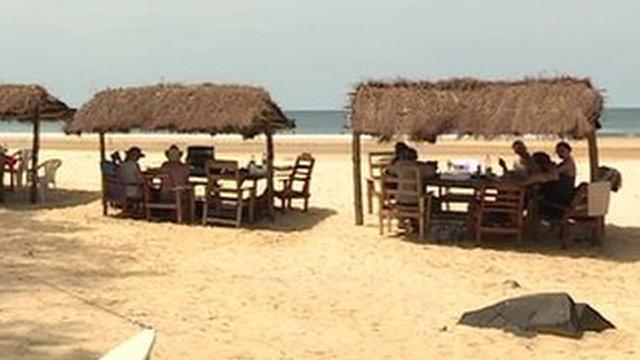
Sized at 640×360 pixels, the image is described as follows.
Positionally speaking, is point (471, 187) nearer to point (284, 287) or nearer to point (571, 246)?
→ point (571, 246)

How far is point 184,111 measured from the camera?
45.9 feet

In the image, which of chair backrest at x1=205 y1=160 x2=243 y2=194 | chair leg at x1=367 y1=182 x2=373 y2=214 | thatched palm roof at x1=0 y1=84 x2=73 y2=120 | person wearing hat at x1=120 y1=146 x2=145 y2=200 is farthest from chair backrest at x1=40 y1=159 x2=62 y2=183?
chair leg at x1=367 y1=182 x2=373 y2=214

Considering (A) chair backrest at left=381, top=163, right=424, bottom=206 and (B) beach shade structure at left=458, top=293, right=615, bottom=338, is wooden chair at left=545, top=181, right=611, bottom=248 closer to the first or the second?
(A) chair backrest at left=381, top=163, right=424, bottom=206

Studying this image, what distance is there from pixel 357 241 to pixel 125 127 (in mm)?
4692

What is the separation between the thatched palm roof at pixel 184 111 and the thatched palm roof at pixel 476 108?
1.62 m

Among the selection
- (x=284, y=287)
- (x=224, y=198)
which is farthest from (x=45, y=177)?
(x=284, y=287)

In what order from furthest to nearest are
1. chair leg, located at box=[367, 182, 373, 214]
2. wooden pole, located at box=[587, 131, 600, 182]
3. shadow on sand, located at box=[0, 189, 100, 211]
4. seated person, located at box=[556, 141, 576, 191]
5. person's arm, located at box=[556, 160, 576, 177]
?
shadow on sand, located at box=[0, 189, 100, 211] → chair leg, located at box=[367, 182, 373, 214] → wooden pole, located at box=[587, 131, 600, 182] → person's arm, located at box=[556, 160, 576, 177] → seated person, located at box=[556, 141, 576, 191]

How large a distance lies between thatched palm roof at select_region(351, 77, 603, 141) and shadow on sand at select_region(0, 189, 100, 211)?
222 inches

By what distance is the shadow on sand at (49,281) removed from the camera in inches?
257

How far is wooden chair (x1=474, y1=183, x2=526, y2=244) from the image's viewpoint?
1095 cm

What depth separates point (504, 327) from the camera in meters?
7.23

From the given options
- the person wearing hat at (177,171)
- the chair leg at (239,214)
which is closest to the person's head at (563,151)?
the chair leg at (239,214)

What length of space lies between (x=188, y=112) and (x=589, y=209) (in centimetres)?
638

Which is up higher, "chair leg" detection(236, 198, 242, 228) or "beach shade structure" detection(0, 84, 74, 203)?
"beach shade structure" detection(0, 84, 74, 203)
